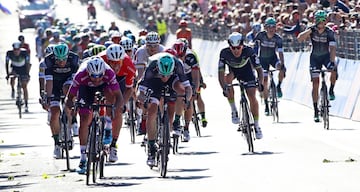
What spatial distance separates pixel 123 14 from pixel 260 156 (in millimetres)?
61747

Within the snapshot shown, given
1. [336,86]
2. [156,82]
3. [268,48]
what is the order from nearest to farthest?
[156,82] → [336,86] → [268,48]

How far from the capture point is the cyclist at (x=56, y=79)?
1984 centimetres

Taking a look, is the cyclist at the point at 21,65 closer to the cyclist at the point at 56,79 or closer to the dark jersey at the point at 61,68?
the cyclist at the point at 56,79

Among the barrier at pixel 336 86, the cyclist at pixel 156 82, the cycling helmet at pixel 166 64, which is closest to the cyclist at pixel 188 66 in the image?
the cyclist at pixel 156 82

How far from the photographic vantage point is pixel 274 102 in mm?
26078

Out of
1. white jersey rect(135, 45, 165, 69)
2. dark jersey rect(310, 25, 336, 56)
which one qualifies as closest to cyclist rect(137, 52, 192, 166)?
white jersey rect(135, 45, 165, 69)

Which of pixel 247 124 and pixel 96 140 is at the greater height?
pixel 96 140

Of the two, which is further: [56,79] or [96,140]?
[56,79]

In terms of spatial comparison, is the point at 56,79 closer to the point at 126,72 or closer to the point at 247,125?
the point at 126,72

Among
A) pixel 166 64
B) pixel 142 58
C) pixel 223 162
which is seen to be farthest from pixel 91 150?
pixel 142 58

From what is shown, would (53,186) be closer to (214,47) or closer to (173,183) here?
(173,183)

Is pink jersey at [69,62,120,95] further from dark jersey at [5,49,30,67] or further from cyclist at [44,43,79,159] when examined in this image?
dark jersey at [5,49,30,67]

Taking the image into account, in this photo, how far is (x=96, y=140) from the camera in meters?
16.3

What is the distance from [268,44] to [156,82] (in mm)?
10848
